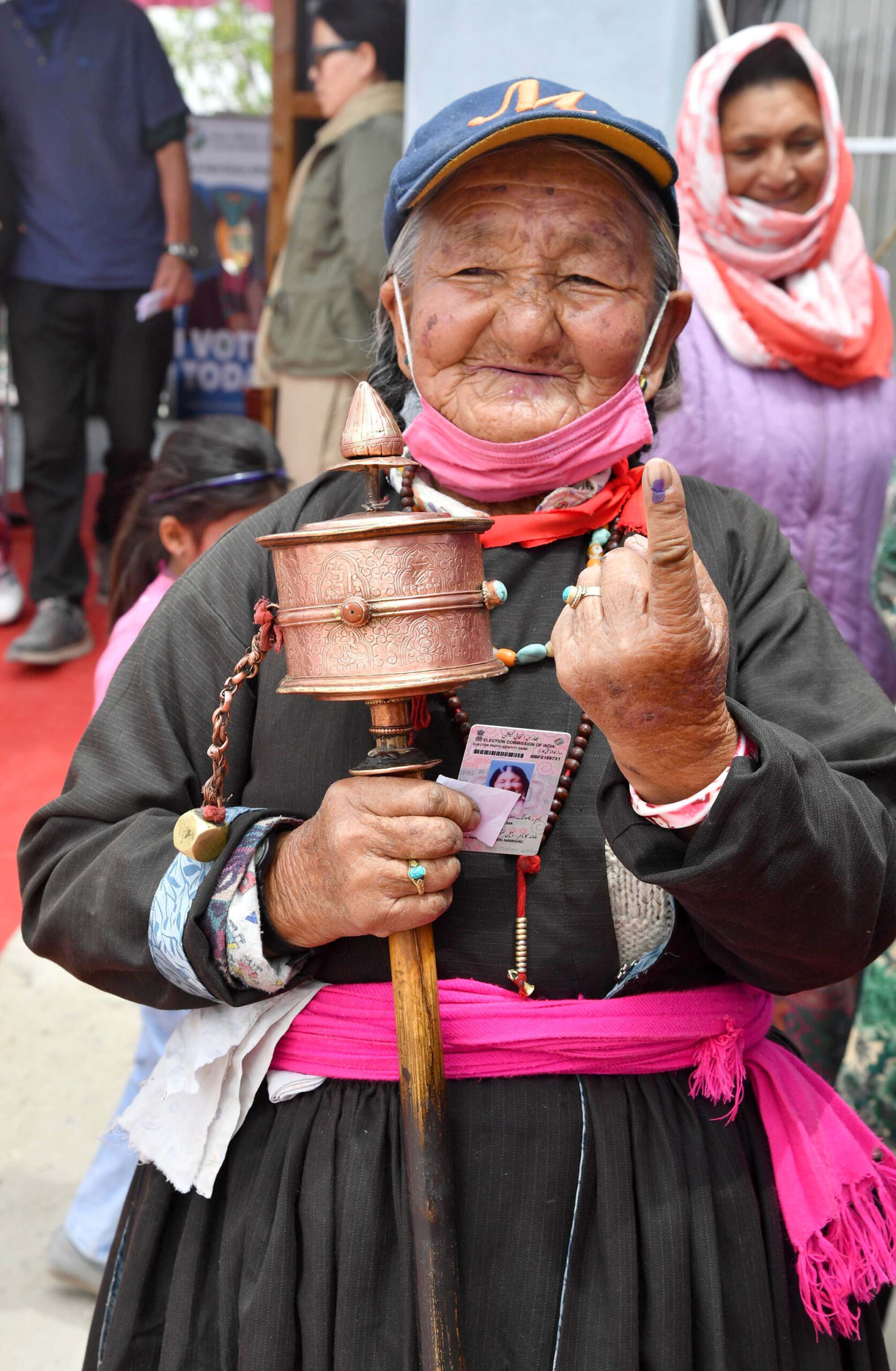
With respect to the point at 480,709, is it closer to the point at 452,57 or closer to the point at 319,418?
the point at 452,57

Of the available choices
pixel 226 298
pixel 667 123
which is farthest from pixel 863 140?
pixel 226 298

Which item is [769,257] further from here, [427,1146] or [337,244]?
[427,1146]

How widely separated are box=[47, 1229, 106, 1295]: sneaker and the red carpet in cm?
138

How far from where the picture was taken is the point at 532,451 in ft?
5.18

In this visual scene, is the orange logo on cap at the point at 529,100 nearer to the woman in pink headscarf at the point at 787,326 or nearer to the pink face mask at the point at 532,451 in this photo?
the pink face mask at the point at 532,451

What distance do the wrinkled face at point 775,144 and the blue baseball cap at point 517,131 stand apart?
5.67ft

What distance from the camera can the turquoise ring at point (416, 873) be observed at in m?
1.38

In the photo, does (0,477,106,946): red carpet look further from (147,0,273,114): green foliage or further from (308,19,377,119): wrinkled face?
(147,0,273,114): green foliage

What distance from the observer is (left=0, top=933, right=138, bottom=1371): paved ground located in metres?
2.87

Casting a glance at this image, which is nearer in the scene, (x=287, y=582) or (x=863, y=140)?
(x=287, y=582)

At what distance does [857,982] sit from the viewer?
10.3ft

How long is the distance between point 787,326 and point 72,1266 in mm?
2775

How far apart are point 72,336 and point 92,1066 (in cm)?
367

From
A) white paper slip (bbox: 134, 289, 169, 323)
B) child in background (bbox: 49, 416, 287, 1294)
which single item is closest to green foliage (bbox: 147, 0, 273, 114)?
white paper slip (bbox: 134, 289, 169, 323)
